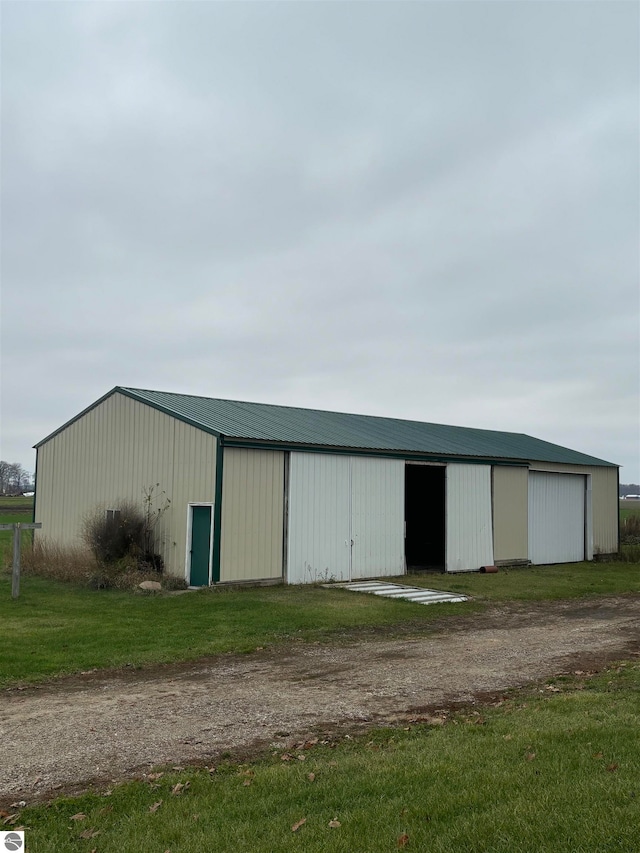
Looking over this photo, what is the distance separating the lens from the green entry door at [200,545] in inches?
717

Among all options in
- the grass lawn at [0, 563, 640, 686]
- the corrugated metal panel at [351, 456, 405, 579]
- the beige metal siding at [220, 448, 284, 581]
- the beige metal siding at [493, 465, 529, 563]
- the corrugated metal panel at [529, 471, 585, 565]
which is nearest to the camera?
the grass lawn at [0, 563, 640, 686]

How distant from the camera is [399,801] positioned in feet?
16.9

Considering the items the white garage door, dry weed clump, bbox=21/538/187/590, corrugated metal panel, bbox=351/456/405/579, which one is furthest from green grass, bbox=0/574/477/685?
corrugated metal panel, bbox=351/456/405/579

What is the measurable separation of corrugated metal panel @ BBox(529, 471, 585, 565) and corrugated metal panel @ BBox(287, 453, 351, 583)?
903 centimetres

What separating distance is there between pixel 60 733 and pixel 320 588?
12046 millimetres

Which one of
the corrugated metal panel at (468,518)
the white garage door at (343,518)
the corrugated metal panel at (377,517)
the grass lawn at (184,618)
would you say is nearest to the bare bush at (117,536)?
the grass lawn at (184,618)

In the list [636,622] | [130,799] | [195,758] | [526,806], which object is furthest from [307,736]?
[636,622]

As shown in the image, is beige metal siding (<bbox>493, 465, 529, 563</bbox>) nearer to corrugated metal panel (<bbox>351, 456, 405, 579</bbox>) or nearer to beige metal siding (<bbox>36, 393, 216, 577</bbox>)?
corrugated metal panel (<bbox>351, 456, 405, 579</bbox>)

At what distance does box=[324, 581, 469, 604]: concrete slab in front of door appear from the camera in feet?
56.1

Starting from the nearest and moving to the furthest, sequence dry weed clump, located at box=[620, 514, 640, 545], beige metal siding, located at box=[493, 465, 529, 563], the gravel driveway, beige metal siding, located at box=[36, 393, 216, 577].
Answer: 1. the gravel driveway
2. beige metal siding, located at box=[36, 393, 216, 577]
3. beige metal siding, located at box=[493, 465, 529, 563]
4. dry weed clump, located at box=[620, 514, 640, 545]

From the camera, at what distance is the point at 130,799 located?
5473 mm

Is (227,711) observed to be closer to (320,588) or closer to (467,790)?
(467,790)

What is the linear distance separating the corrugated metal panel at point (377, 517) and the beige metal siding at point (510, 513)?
15.1ft

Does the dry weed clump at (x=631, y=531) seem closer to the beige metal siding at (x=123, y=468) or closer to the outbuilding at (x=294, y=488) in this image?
the outbuilding at (x=294, y=488)
